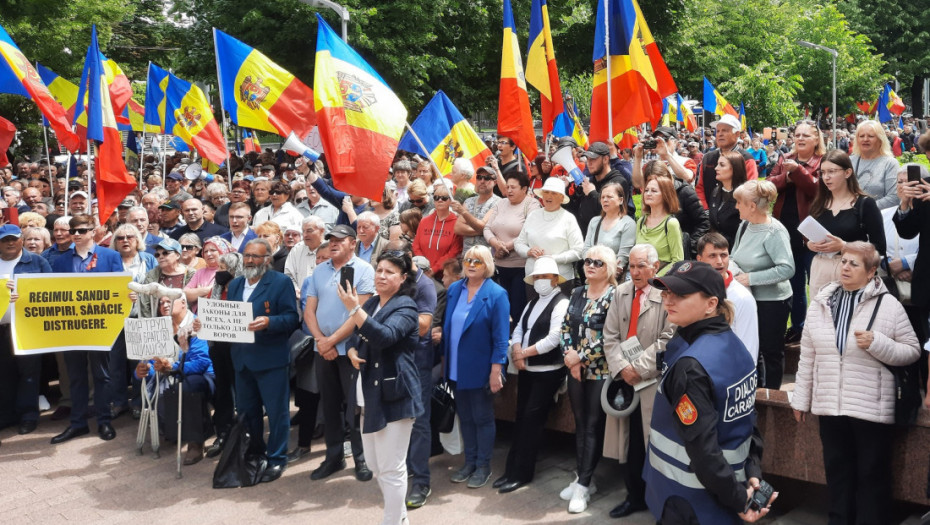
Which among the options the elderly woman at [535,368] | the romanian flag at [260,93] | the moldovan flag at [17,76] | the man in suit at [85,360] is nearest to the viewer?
the elderly woman at [535,368]

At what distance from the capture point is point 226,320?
7457 mm

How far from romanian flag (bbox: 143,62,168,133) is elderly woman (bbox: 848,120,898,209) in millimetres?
11869

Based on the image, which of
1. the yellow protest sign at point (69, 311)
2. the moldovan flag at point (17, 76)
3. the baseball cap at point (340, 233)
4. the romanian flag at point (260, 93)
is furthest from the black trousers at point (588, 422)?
the moldovan flag at point (17, 76)

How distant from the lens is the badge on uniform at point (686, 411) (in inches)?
154

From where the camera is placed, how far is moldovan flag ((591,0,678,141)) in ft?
31.8

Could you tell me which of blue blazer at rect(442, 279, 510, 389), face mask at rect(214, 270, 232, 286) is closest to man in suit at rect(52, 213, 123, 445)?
face mask at rect(214, 270, 232, 286)

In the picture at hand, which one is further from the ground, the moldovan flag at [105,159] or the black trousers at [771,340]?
the moldovan flag at [105,159]

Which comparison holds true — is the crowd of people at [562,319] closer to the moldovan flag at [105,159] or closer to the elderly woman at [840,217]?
the elderly woman at [840,217]

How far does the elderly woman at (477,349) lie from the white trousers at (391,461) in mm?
1162

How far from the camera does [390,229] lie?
881 centimetres

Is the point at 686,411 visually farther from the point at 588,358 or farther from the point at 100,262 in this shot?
the point at 100,262

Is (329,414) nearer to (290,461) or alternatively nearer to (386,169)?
(290,461)

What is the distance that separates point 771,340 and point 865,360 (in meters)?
1.44

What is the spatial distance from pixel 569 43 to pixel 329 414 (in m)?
23.8
